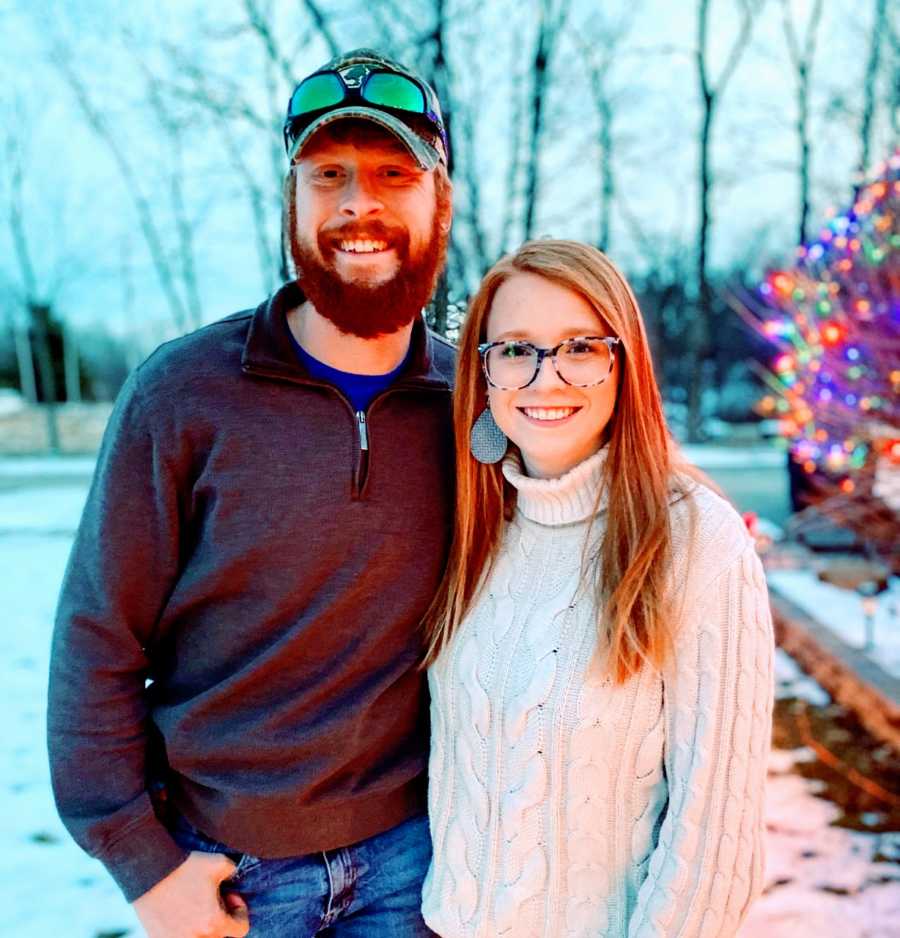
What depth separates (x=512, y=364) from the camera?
5.23 feet

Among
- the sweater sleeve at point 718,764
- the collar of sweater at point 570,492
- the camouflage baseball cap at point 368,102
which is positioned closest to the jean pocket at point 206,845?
the sweater sleeve at point 718,764

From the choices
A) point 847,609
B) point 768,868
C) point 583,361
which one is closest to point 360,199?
point 583,361

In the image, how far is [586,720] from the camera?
1457mm

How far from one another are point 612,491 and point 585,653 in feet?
1.01

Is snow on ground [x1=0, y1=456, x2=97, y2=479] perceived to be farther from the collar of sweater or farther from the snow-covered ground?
the collar of sweater

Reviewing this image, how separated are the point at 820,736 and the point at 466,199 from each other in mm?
5247

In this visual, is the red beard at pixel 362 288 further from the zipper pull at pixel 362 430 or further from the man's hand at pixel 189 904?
the man's hand at pixel 189 904

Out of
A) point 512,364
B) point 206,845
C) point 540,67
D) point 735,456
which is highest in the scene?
point 540,67

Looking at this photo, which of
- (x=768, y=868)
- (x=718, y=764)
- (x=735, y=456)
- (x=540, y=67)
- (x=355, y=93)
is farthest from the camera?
(x=735, y=456)

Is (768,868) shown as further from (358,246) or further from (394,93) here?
(394,93)

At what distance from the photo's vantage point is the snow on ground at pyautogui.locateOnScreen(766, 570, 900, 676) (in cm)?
496

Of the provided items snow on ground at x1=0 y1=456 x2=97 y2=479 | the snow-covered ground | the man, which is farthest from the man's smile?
snow on ground at x1=0 y1=456 x2=97 y2=479

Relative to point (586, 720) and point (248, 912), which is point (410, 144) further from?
point (248, 912)

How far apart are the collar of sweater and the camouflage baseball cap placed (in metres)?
0.68
